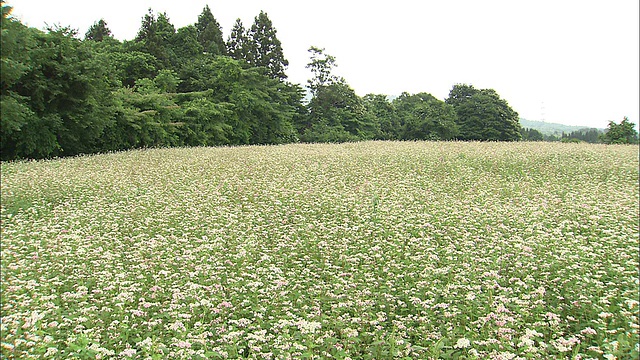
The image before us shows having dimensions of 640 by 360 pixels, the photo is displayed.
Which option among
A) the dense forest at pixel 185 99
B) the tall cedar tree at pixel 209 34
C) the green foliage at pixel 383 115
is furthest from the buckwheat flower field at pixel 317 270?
the green foliage at pixel 383 115

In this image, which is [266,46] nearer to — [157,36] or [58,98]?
[157,36]

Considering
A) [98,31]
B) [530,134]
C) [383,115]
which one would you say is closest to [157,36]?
[98,31]

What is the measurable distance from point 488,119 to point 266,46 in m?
Answer: 28.7

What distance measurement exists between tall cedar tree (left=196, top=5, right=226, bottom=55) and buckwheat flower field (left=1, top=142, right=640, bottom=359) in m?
39.6

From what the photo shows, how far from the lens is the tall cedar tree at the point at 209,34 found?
49219 mm

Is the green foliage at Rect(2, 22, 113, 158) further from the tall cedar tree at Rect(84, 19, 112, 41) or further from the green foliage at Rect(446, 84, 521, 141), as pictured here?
the green foliage at Rect(446, 84, 521, 141)

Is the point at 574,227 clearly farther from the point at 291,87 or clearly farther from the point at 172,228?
the point at 291,87

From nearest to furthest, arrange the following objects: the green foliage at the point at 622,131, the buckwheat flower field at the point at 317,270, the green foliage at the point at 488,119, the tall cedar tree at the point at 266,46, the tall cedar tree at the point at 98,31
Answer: the buckwheat flower field at the point at 317,270, the green foliage at the point at 622,131, the tall cedar tree at the point at 98,31, the tall cedar tree at the point at 266,46, the green foliage at the point at 488,119

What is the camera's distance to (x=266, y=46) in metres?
52.5

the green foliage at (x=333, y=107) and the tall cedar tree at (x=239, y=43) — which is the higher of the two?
the tall cedar tree at (x=239, y=43)

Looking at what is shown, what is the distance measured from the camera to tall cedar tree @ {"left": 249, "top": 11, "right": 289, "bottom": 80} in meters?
52.1

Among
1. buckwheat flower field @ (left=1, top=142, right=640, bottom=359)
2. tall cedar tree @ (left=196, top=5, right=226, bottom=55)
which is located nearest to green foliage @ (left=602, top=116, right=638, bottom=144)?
buckwheat flower field @ (left=1, top=142, right=640, bottom=359)

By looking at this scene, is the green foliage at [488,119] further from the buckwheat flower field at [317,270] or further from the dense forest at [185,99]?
the buckwheat flower field at [317,270]

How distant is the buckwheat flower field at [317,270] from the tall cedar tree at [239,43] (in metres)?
41.5
